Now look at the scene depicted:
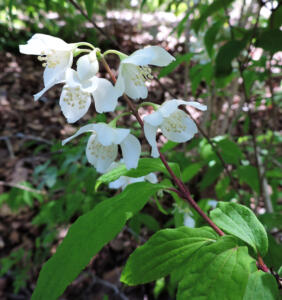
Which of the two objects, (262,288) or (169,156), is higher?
(262,288)

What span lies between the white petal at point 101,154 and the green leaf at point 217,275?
18.1 inches

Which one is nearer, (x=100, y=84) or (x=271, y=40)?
(x=100, y=84)

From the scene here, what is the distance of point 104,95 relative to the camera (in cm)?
86

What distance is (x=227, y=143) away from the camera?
1640 mm

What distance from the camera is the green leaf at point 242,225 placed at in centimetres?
85

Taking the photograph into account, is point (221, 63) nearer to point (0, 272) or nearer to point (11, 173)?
point (0, 272)

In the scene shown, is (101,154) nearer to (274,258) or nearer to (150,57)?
(150,57)

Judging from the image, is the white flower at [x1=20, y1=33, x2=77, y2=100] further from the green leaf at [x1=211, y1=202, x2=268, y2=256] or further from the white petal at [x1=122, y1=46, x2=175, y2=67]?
the green leaf at [x1=211, y1=202, x2=268, y2=256]

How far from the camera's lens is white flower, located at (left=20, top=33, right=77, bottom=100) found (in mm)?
869

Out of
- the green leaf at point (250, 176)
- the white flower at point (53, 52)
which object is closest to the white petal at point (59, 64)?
the white flower at point (53, 52)

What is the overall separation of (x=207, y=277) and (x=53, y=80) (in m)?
0.79

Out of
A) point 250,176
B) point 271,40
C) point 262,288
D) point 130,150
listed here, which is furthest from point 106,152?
point 250,176

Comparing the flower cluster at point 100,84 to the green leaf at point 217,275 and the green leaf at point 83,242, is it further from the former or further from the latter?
the green leaf at point 217,275

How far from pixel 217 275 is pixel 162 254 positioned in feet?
0.67
